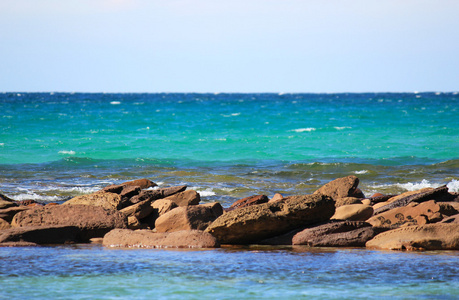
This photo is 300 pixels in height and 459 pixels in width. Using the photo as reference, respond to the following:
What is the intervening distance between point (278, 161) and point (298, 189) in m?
6.53

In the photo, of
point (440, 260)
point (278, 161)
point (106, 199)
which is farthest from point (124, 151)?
point (440, 260)

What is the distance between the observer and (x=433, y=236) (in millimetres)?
6312

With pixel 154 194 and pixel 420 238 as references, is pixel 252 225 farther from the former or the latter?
pixel 154 194

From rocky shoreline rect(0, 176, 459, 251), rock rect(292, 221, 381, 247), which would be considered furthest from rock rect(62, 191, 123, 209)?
rock rect(292, 221, 381, 247)

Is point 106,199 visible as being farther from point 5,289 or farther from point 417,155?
point 417,155

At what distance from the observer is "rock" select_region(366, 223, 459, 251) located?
20.4 feet

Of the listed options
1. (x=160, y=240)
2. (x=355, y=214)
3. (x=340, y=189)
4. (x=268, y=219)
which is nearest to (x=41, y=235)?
(x=160, y=240)

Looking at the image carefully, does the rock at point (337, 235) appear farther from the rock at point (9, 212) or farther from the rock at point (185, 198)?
the rock at point (9, 212)

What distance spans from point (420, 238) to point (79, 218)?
4.00m

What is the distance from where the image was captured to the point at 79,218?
7.32m

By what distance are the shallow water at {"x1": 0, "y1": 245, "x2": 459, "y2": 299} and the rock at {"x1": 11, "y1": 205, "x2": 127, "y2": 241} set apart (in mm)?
847

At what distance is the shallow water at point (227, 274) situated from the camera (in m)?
4.52

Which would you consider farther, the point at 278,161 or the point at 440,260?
the point at 278,161

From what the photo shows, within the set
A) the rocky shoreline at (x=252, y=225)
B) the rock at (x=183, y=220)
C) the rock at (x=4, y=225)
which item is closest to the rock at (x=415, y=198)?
the rocky shoreline at (x=252, y=225)
